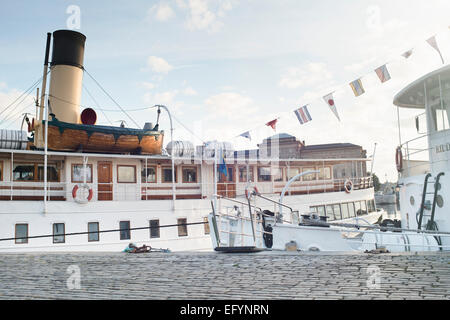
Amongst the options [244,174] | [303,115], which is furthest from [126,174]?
[303,115]

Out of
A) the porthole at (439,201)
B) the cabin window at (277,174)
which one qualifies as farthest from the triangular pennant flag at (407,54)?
the cabin window at (277,174)

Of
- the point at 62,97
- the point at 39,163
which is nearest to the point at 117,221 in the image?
the point at 39,163

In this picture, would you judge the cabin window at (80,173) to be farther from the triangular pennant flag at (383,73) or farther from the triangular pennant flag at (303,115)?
the triangular pennant flag at (383,73)

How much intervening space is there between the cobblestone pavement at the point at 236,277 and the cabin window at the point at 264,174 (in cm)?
1246

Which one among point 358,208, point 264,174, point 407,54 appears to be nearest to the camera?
point 407,54

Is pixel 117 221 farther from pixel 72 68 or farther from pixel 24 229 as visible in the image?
pixel 72 68

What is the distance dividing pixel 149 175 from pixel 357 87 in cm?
934

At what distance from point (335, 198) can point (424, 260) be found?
15083 millimetres

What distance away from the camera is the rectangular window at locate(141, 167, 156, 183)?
17308 millimetres

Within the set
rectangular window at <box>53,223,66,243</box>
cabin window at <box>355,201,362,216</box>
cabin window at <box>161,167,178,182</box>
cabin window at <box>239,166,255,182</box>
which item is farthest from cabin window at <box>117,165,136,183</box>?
cabin window at <box>355,201,362,216</box>

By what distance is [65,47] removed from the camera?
1811 centimetres

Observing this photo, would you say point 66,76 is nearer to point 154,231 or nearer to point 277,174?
point 154,231
